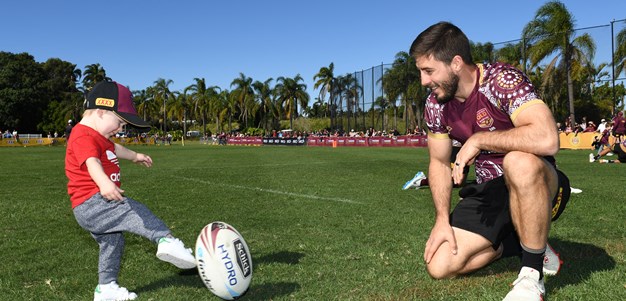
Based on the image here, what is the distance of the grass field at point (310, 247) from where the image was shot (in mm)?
3609

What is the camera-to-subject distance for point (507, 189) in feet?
11.5

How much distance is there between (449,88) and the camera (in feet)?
11.4

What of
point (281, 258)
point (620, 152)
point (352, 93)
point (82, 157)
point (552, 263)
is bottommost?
point (281, 258)

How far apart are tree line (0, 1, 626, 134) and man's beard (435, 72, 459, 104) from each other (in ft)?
95.6

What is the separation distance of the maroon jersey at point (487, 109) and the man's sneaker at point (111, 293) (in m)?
2.57

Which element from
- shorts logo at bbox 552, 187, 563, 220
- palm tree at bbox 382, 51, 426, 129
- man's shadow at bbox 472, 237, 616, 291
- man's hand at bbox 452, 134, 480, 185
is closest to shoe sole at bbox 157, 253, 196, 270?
man's hand at bbox 452, 134, 480, 185

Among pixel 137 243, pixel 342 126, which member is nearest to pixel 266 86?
pixel 342 126

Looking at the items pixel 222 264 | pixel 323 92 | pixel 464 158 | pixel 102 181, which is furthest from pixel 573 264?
pixel 323 92

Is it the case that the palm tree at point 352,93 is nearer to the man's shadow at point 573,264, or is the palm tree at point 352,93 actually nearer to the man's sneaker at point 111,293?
the man's shadow at point 573,264

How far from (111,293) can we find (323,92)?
72625 mm

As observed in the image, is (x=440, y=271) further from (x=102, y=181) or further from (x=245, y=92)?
(x=245, y=92)

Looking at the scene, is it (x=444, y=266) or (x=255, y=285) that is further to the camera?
(x=255, y=285)

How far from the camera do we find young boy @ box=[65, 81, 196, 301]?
134 inches

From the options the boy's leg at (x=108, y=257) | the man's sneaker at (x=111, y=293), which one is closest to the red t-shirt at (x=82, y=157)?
the boy's leg at (x=108, y=257)
